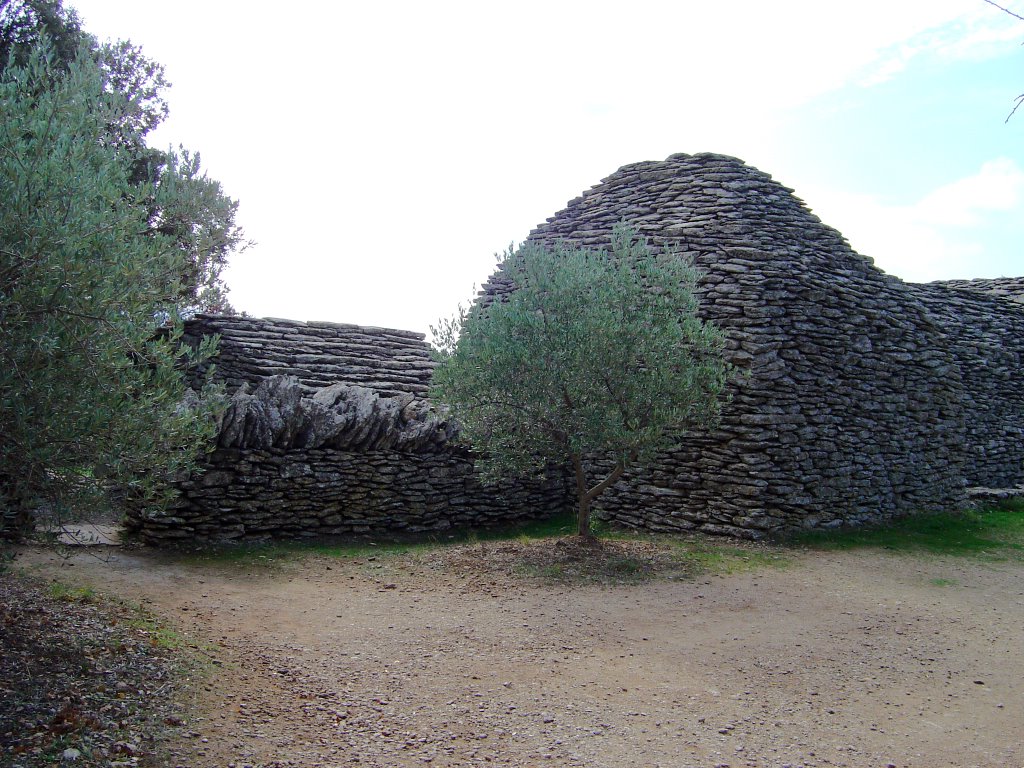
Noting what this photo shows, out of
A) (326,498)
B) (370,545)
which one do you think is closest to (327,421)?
(326,498)

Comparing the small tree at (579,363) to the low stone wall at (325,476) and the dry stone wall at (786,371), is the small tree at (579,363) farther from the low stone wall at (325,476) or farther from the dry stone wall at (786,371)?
the dry stone wall at (786,371)

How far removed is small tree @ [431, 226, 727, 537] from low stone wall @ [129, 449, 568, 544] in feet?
Answer: 4.81

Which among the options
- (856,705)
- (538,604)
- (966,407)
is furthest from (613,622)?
(966,407)

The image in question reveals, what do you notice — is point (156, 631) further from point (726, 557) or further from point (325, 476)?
point (726, 557)

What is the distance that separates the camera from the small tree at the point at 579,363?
9469 mm

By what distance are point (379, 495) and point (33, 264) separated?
6.90 meters

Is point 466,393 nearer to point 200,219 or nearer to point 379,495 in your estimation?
point 379,495

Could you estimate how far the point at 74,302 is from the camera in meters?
4.80

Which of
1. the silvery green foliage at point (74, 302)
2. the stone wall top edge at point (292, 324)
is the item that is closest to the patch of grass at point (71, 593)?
the silvery green foliage at point (74, 302)

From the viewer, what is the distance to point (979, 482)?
15844mm

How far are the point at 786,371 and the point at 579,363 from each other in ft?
13.2

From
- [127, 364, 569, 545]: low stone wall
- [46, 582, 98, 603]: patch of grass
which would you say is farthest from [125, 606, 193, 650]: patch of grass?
[127, 364, 569, 545]: low stone wall

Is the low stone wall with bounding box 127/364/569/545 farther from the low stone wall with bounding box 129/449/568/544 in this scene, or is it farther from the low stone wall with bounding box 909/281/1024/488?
the low stone wall with bounding box 909/281/1024/488

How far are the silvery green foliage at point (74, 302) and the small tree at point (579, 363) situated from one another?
15.5ft
